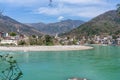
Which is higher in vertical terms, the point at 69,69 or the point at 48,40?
the point at 48,40

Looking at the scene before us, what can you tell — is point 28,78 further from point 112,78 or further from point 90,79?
point 112,78

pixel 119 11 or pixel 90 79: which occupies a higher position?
pixel 119 11

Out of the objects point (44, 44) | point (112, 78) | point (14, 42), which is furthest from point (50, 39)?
point (112, 78)

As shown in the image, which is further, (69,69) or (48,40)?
(48,40)

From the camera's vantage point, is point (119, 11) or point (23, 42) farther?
point (23, 42)

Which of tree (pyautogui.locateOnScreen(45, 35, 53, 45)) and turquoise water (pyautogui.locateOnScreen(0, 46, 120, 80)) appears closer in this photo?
turquoise water (pyautogui.locateOnScreen(0, 46, 120, 80))

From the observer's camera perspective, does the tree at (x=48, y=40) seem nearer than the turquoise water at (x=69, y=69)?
No

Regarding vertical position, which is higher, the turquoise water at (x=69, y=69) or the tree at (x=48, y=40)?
the tree at (x=48, y=40)

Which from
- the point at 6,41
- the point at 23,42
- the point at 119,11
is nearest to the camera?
the point at 119,11

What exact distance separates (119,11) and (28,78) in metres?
23.8

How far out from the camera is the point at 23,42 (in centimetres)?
14725

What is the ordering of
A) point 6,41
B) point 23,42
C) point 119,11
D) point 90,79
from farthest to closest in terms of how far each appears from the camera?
point 6,41 < point 23,42 < point 90,79 < point 119,11

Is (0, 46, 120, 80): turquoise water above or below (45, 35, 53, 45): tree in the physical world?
below

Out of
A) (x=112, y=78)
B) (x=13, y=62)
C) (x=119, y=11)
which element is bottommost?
(x=112, y=78)
